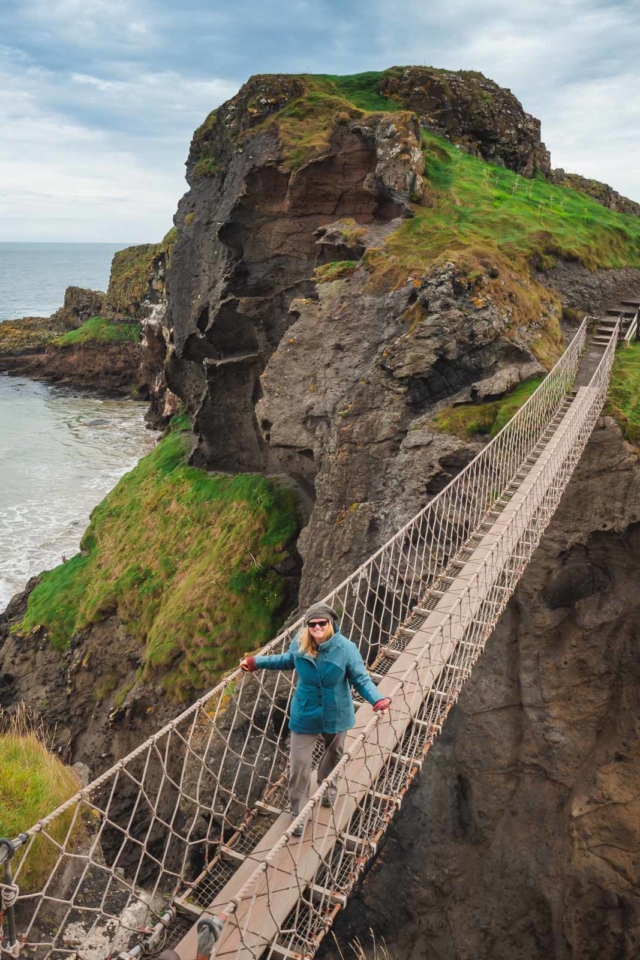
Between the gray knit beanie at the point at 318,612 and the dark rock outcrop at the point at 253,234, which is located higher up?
the dark rock outcrop at the point at 253,234

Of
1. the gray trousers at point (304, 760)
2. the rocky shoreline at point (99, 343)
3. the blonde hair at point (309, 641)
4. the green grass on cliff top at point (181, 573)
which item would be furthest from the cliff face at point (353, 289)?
the rocky shoreline at point (99, 343)

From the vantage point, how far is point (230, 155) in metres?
15.7

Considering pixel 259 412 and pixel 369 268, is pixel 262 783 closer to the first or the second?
pixel 259 412

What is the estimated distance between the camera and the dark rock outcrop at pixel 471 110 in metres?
18.6

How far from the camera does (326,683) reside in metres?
3.85

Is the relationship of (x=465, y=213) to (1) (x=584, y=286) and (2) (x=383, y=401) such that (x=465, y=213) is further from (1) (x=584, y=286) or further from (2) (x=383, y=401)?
(2) (x=383, y=401)

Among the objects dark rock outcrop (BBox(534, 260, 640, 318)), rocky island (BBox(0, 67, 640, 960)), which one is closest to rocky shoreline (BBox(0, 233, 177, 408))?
rocky island (BBox(0, 67, 640, 960))

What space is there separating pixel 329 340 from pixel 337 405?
133 centimetres

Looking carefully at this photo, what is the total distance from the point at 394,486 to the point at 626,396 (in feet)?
11.7

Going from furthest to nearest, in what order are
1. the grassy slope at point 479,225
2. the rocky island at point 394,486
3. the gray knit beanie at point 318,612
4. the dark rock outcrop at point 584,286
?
1. the dark rock outcrop at point 584,286
2. the grassy slope at point 479,225
3. the rocky island at point 394,486
4. the gray knit beanie at point 318,612

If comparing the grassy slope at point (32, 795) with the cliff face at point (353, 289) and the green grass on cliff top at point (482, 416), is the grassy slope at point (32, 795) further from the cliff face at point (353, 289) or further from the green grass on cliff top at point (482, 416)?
the green grass on cliff top at point (482, 416)

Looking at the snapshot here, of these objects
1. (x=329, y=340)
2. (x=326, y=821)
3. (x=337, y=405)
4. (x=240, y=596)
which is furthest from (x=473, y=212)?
(x=326, y=821)

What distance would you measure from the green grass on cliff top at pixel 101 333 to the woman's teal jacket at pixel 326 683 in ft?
137

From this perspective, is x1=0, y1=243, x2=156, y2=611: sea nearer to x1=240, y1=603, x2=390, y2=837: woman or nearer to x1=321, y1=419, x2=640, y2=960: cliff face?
x1=321, y1=419, x2=640, y2=960: cliff face
